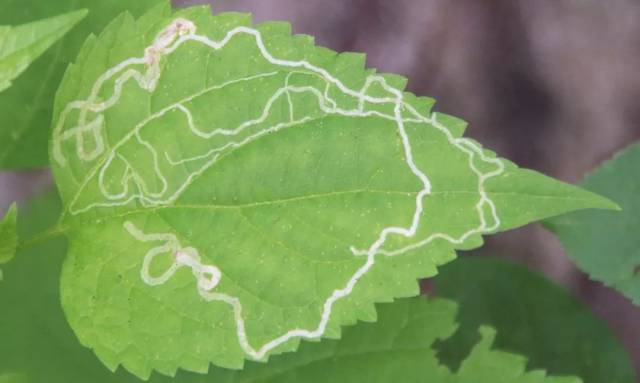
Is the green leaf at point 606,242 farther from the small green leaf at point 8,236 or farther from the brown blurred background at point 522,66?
the small green leaf at point 8,236

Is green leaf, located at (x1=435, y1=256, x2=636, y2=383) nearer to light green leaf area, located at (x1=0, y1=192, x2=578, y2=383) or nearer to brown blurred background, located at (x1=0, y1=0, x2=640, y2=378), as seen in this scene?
brown blurred background, located at (x1=0, y1=0, x2=640, y2=378)

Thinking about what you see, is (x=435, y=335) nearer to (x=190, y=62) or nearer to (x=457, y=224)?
(x=457, y=224)

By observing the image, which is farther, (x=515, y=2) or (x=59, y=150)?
(x=515, y=2)

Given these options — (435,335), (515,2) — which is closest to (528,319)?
(435,335)

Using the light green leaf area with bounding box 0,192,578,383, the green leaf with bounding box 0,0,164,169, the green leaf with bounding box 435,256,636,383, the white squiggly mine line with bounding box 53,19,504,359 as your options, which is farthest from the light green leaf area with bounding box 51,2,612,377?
the green leaf with bounding box 435,256,636,383

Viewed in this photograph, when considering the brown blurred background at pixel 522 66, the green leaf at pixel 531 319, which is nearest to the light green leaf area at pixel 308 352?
the green leaf at pixel 531 319

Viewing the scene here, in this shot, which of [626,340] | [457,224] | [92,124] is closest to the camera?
[457,224]
